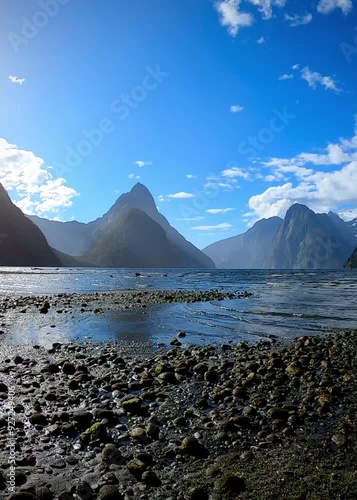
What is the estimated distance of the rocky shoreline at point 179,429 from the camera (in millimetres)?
5594

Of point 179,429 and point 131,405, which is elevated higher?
point 131,405

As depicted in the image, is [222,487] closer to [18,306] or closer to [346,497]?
[346,497]

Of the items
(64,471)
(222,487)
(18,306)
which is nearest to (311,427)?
(222,487)

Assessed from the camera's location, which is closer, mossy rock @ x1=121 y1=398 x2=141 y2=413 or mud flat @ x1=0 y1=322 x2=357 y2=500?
mud flat @ x1=0 y1=322 x2=357 y2=500

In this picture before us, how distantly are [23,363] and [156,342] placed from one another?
608cm

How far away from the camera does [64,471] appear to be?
6.04 metres

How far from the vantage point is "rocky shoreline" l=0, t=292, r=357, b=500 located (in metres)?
5.59

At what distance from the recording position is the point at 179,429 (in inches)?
301

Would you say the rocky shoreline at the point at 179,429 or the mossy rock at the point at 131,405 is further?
the mossy rock at the point at 131,405

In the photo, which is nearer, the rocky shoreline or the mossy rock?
the rocky shoreline

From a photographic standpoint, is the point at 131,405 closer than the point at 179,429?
No

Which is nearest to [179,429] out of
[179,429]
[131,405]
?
[179,429]

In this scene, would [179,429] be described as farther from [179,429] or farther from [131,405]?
[131,405]

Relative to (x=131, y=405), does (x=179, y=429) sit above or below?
below
